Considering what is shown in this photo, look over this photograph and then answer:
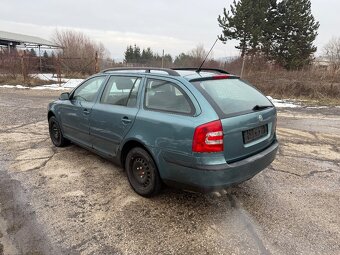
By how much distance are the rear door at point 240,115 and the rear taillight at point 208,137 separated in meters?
0.08

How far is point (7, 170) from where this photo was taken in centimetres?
431

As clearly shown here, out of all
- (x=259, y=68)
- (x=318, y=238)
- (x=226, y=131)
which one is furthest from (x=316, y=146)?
(x=259, y=68)

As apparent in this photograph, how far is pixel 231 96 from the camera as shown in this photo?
3336 mm

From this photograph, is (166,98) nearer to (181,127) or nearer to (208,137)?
(181,127)

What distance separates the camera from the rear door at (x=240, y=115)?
2930mm

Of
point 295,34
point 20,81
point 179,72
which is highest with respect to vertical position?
point 295,34

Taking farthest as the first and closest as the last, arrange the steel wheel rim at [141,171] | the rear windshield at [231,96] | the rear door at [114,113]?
1. the rear door at [114,113]
2. the steel wheel rim at [141,171]
3. the rear windshield at [231,96]

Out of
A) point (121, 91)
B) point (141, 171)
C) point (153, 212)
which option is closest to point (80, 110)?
point (121, 91)

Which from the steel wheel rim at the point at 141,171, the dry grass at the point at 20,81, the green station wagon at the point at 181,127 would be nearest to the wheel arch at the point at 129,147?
the green station wagon at the point at 181,127

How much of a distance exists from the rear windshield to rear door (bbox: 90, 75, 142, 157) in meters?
0.92

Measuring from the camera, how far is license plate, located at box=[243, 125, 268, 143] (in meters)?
3.09

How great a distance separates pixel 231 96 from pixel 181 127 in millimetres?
834

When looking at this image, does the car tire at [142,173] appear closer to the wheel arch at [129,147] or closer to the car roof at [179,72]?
the wheel arch at [129,147]

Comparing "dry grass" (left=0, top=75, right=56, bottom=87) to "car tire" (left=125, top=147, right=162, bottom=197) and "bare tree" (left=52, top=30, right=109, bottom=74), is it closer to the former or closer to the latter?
"bare tree" (left=52, top=30, right=109, bottom=74)
